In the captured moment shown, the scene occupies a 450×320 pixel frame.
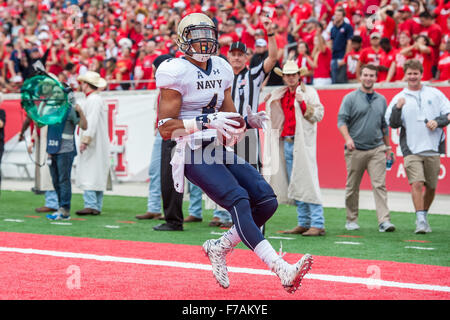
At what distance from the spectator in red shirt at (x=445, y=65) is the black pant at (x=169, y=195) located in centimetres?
588

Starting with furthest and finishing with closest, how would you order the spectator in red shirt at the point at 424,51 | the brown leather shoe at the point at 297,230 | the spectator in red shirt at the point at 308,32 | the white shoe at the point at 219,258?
the spectator in red shirt at the point at 308,32 < the spectator in red shirt at the point at 424,51 < the brown leather shoe at the point at 297,230 < the white shoe at the point at 219,258

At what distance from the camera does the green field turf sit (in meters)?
7.24

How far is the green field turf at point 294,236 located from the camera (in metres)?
7.24

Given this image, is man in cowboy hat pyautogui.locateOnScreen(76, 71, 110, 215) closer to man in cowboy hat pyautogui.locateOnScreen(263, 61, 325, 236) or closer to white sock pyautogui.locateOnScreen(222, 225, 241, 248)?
man in cowboy hat pyautogui.locateOnScreen(263, 61, 325, 236)

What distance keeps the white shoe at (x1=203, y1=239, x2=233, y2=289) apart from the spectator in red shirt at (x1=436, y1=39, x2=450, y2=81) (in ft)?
27.6

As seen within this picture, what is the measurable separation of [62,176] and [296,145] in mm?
3309

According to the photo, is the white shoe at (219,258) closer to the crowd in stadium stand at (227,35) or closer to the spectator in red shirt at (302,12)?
the crowd in stadium stand at (227,35)

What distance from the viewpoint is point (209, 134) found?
16.8ft

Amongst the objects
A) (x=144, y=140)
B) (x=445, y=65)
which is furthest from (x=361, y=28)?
(x=144, y=140)

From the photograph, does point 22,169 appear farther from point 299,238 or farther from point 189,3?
point 299,238

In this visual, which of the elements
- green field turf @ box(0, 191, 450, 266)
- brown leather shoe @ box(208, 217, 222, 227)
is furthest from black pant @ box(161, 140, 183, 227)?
brown leather shoe @ box(208, 217, 222, 227)

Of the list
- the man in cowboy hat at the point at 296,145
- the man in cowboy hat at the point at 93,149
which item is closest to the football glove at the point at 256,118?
the man in cowboy hat at the point at 296,145

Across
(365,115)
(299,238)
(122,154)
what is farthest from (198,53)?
(122,154)
